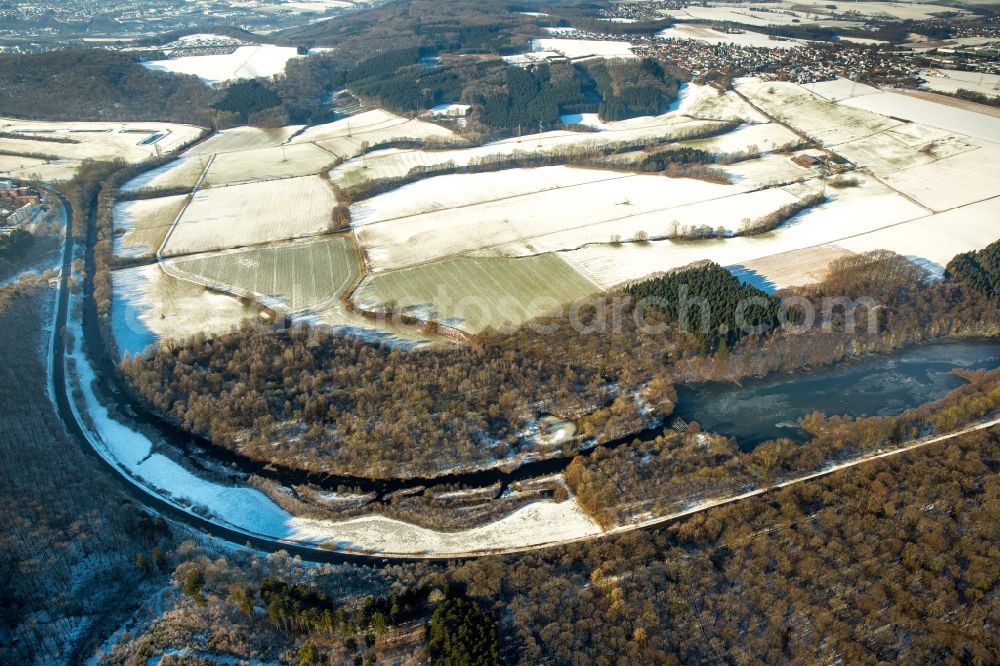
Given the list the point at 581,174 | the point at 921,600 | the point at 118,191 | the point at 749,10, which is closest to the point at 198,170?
the point at 118,191

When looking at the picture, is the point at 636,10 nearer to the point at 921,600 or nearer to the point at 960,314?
the point at 960,314

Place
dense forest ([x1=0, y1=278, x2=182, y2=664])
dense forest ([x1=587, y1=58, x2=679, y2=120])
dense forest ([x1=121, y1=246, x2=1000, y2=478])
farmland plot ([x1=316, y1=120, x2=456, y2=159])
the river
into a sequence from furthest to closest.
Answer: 1. dense forest ([x1=587, y1=58, x2=679, y2=120])
2. farmland plot ([x1=316, y1=120, x2=456, y2=159])
3. the river
4. dense forest ([x1=121, y1=246, x2=1000, y2=478])
5. dense forest ([x1=0, y1=278, x2=182, y2=664])

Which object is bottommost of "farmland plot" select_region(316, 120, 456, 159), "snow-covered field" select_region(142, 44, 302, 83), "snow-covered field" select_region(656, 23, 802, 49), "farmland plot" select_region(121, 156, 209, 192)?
"farmland plot" select_region(121, 156, 209, 192)

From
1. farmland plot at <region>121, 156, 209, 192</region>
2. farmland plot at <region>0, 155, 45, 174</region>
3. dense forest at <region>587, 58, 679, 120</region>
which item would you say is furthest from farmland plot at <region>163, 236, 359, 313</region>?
dense forest at <region>587, 58, 679, 120</region>

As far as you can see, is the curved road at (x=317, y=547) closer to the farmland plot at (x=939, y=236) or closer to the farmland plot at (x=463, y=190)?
the farmland plot at (x=939, y=236)

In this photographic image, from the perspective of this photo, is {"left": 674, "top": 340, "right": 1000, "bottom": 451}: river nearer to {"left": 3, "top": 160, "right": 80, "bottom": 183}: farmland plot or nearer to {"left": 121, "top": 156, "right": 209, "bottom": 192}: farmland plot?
{"left": 121, "top": 156, "right": 209, "bottom": 192}: farmland plot

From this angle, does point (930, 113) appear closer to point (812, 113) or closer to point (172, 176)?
point (812, 113)

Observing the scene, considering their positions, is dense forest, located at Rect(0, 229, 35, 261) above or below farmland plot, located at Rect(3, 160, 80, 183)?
below
